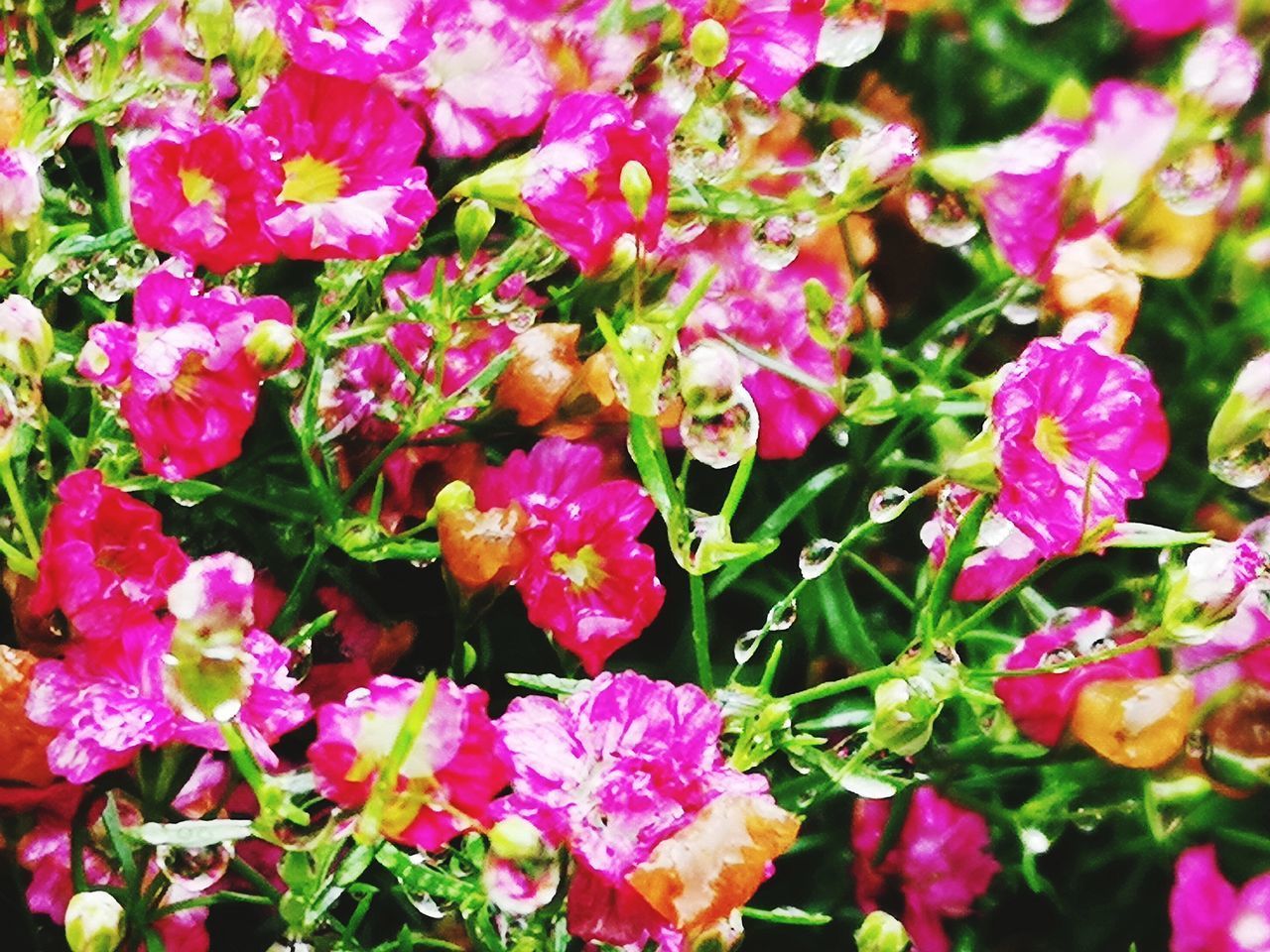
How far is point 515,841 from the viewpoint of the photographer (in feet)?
1.00

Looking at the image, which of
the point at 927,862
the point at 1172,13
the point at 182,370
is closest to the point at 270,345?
the point at 182,370

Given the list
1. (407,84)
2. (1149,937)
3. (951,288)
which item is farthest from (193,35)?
(1149,937)

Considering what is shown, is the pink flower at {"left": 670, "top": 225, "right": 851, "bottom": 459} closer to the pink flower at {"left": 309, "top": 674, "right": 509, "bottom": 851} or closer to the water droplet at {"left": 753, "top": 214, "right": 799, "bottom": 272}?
the water droplet at {"left": 753, "top": 214, "right": 799, "bottom": 272}

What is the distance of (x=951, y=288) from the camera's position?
54 cm

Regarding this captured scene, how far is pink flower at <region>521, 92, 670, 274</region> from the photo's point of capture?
0.37 meters

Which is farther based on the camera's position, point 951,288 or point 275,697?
point 951,288

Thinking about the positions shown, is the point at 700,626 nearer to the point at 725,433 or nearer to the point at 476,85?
the point at 725,433

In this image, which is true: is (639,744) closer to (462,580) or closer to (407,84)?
(462,580)

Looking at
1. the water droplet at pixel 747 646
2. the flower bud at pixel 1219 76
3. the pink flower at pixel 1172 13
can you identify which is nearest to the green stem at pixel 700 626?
the water droplet at pixel 747 646

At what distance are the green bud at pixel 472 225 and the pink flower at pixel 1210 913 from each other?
10.7 inches

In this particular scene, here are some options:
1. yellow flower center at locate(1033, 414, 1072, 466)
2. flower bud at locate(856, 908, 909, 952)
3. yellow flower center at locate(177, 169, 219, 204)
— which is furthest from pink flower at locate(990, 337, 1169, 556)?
yellow flower center at locate(177, 169, 219, 204)

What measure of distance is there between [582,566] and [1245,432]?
0.18 m

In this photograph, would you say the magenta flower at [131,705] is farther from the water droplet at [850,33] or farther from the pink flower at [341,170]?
the water droplet at [850,33]

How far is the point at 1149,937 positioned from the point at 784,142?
11.5 inches
